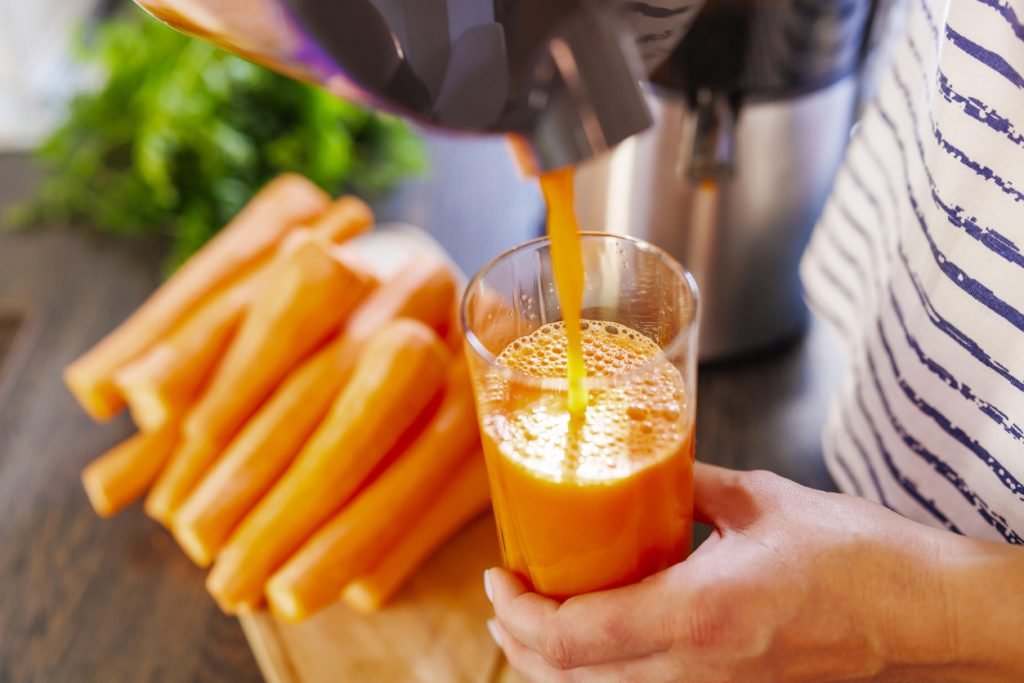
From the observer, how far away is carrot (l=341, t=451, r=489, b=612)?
0.96m

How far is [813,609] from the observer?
1.98ft

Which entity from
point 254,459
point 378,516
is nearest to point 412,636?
point 378,516

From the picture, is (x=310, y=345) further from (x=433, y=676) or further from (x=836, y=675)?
(x=836, y=675)

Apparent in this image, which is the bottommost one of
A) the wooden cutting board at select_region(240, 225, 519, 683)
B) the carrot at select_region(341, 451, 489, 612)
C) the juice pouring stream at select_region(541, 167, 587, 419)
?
the wooden cutting board at select_region(240, 225, 519, 683)

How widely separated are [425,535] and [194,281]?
1.43 feet

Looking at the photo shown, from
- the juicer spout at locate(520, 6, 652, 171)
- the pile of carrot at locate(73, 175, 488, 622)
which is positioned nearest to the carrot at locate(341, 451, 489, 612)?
the pile of carrot at locate(73, 175, 488, 622)

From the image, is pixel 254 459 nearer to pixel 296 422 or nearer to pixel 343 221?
pixel 296 422

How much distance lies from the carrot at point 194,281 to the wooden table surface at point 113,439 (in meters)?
0.06

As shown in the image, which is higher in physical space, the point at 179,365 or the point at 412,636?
the point at 179,365

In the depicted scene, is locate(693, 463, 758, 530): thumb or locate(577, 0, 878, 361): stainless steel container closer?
locate(693, 463, 758, 530): thumb

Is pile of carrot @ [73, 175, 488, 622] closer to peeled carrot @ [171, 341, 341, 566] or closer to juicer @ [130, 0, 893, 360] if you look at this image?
peeled carrot @ [171, 341, 341, 566]

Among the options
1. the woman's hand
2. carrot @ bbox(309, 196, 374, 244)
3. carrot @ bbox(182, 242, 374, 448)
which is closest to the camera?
the woman's hand

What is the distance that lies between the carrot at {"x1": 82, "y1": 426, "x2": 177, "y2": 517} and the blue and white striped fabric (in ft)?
2.33

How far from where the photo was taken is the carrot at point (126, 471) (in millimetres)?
1045
